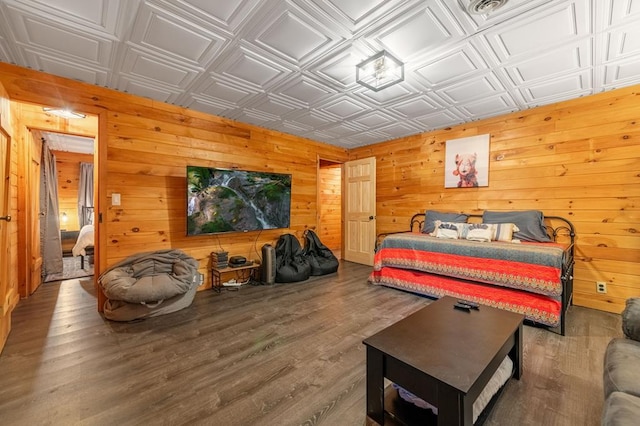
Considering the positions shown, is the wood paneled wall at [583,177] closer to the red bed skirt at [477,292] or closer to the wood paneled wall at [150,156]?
the red bed skirt at [477,292]

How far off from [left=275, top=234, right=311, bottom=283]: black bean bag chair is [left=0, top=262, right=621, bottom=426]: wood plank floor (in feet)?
2.91

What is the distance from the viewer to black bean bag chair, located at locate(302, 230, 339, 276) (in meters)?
4.32

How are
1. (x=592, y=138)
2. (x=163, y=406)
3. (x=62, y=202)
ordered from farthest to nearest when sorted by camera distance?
(x=62, y=202) → (x=592, y=138) → (x=163, y=406)

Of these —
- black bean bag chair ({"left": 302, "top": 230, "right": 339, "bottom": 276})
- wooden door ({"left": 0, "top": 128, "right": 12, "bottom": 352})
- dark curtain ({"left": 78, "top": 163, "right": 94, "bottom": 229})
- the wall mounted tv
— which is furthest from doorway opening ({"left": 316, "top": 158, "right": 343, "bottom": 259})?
dark curtain ({"left": 78, "top": 163, "right": 94, "bottom": 229})

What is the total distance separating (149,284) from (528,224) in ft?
14.3

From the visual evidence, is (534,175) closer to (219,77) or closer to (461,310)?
(461,310)

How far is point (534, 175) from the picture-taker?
343cm

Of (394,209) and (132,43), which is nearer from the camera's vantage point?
(132,43)

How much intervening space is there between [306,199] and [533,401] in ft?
12.8

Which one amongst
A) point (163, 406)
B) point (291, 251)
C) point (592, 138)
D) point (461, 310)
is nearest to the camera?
point (163, 406)

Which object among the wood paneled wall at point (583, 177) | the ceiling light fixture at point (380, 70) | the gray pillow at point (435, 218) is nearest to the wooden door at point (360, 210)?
the gray pillow at point (435, 218)

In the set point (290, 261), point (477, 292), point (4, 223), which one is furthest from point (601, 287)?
point (4, 223)

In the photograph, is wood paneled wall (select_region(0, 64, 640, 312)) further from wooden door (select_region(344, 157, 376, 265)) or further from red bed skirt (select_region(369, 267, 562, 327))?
wooden door (select_region(344, 157, 376, 265))

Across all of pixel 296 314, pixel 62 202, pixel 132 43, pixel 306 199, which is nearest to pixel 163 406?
pixel 296 314
